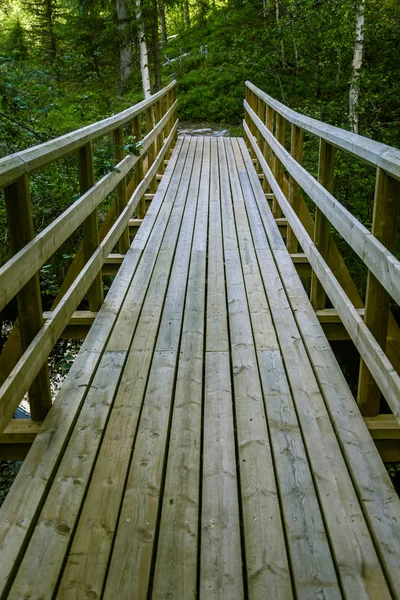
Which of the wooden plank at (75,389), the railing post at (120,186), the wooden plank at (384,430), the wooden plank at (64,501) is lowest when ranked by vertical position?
the wooden plank at (384,430)

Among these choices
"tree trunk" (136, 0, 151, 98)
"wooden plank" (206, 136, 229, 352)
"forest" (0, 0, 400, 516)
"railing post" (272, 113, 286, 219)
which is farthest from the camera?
"tree trunk" (136, 0, 151, 98)

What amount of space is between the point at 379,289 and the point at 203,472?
3.52ft

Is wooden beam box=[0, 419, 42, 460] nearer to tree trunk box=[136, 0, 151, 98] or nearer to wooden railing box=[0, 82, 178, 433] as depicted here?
wooden railing box=[0, 82, 178, 433]

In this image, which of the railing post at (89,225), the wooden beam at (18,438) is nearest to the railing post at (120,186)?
the railing post at (89,225)

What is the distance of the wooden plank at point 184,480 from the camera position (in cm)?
169

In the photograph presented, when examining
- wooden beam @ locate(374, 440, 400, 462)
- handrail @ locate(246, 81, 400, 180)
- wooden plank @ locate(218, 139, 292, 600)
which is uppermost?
handrail @ locate(246, 81, 400, 180)

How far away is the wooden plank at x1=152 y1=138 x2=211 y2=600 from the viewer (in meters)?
1.69

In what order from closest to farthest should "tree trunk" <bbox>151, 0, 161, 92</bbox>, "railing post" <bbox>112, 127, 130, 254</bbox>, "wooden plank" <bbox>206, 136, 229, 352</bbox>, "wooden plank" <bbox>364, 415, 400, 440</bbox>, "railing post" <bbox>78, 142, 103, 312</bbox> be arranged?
"wooden plank" <bbox>364, 415, 400, 440</bbox> → "wooden plank" <bbox>206, 136, 229, 352</bbox> → "railing post" <bbox>78, 142, 103, 312</bbox> → "railing post" <bbox>112, 127, 130, 254</bbox> → "tree trunk" <bbox>151, 0, 161, 92</bbox>

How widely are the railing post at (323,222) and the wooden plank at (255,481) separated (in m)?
0.49

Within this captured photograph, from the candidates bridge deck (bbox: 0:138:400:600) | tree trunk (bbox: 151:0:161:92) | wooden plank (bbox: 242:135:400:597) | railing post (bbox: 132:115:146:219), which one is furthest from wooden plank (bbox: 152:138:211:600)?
tree trunk (bbox: 151:0:161:92)

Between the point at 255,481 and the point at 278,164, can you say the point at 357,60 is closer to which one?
the point at 278,164

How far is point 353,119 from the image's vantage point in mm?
11352

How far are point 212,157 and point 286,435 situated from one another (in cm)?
816

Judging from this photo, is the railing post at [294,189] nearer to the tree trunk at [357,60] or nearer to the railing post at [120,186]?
the railing post at [120,186]
